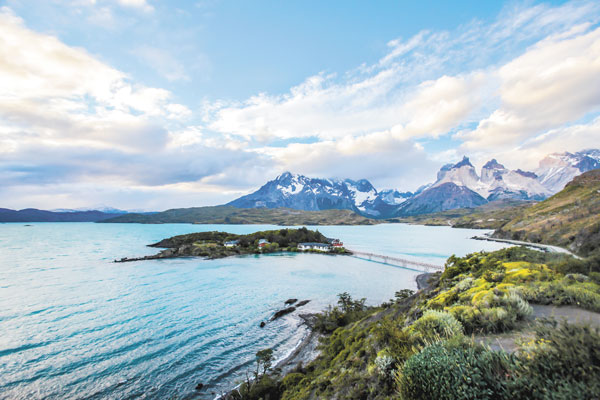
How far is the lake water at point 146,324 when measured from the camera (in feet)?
72.4

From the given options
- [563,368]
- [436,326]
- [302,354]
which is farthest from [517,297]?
[302,354]

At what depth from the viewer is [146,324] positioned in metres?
34.8

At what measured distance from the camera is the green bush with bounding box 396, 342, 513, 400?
5.36 meters

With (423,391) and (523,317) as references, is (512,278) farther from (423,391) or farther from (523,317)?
(423,391)

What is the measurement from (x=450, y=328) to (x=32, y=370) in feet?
119

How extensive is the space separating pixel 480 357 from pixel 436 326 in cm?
445

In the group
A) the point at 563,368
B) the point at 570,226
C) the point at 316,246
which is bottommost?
the point at 316,246

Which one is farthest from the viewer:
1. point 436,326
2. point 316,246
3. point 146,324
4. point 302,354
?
point 316,246

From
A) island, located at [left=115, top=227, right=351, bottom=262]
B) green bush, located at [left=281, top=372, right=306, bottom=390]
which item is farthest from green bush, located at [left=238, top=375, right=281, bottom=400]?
island, located at [left=115, top=227, right=351, bottom=262]

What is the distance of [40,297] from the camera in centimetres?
4847

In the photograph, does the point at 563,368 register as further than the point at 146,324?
No

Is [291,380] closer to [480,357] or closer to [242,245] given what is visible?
[480,357]

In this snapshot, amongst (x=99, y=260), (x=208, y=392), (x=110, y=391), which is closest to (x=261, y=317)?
(x=208, y=392)

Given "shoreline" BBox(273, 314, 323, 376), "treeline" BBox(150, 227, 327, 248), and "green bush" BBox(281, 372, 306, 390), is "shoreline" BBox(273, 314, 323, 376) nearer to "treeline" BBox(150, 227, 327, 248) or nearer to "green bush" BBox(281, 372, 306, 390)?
"green bush" BBox(281, 372, 306, 390)
